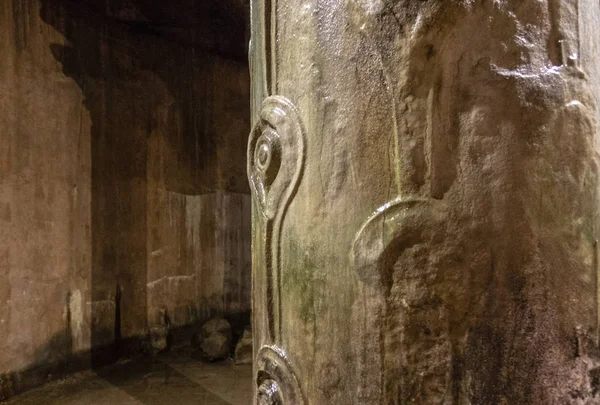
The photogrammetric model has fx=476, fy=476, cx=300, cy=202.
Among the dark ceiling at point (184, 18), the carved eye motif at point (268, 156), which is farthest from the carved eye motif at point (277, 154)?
the dark ceiling at point (184, 18)

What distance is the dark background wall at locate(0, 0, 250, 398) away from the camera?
364 cm

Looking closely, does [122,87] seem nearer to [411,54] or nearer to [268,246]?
[268,246]

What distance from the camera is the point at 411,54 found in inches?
50.1

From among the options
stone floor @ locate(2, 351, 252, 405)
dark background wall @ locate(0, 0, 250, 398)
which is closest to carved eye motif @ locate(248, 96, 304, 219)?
stone floor @ locate(2, 351, 252, 405)

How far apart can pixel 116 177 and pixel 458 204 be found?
150 inches

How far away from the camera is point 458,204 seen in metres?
1.24

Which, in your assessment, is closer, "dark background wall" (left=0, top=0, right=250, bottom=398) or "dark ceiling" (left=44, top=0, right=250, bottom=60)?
"dark background wall" (left=0, top=0, right=250, bottom=398)

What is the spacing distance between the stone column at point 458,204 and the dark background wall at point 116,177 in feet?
10.3

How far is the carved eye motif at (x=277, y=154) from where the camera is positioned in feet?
4.79

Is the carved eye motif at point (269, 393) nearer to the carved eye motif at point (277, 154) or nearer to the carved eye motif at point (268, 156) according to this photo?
the carved eye motif at point (277, 154)

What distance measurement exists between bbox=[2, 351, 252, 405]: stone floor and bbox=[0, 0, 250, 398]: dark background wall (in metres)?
0.17

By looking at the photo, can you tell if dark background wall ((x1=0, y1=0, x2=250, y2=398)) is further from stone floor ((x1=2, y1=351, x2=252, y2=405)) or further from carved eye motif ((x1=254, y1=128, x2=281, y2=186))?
carved eye motif ((x1=254, y1=128, x2=281, y2=186))

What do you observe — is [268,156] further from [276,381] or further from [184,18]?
[184,18]

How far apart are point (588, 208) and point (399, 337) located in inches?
25.0
